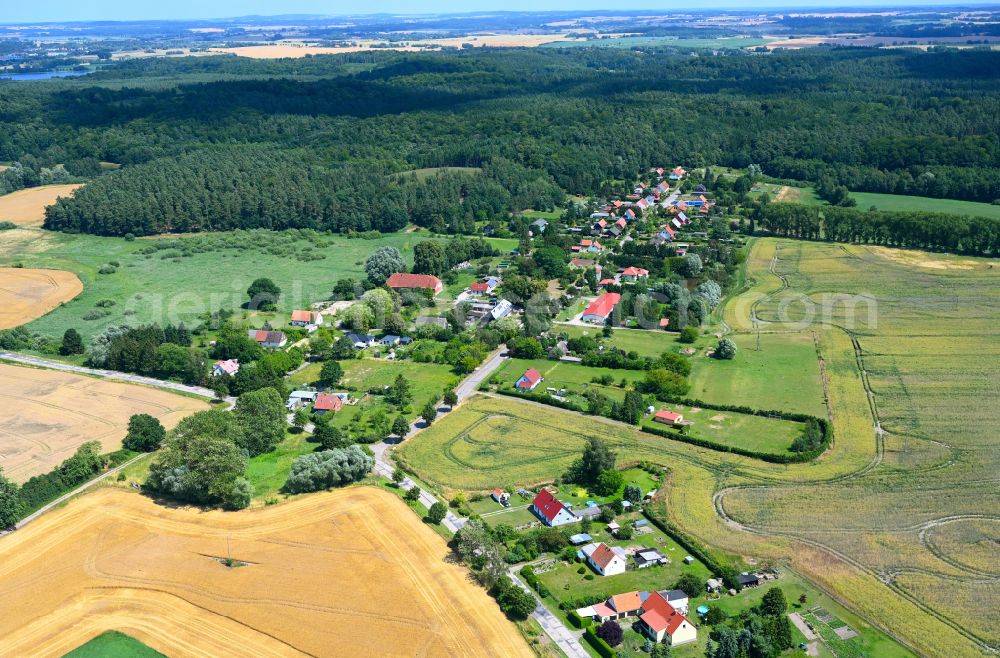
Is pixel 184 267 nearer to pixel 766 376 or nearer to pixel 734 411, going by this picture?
pixel 766 376

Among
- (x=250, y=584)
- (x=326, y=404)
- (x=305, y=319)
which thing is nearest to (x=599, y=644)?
(x=250, y=584)

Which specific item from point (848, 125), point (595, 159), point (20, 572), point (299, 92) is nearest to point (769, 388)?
point (20, 572)

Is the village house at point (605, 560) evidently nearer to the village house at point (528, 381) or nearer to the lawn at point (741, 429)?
the lawn at point (741, 429)

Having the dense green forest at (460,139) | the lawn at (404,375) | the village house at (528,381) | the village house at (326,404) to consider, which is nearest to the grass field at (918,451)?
the village house at (528,381)

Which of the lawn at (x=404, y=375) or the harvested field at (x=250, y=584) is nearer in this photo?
the harvested field at (x=250, y=584)

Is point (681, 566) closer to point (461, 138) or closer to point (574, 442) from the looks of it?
point (574, 442)
